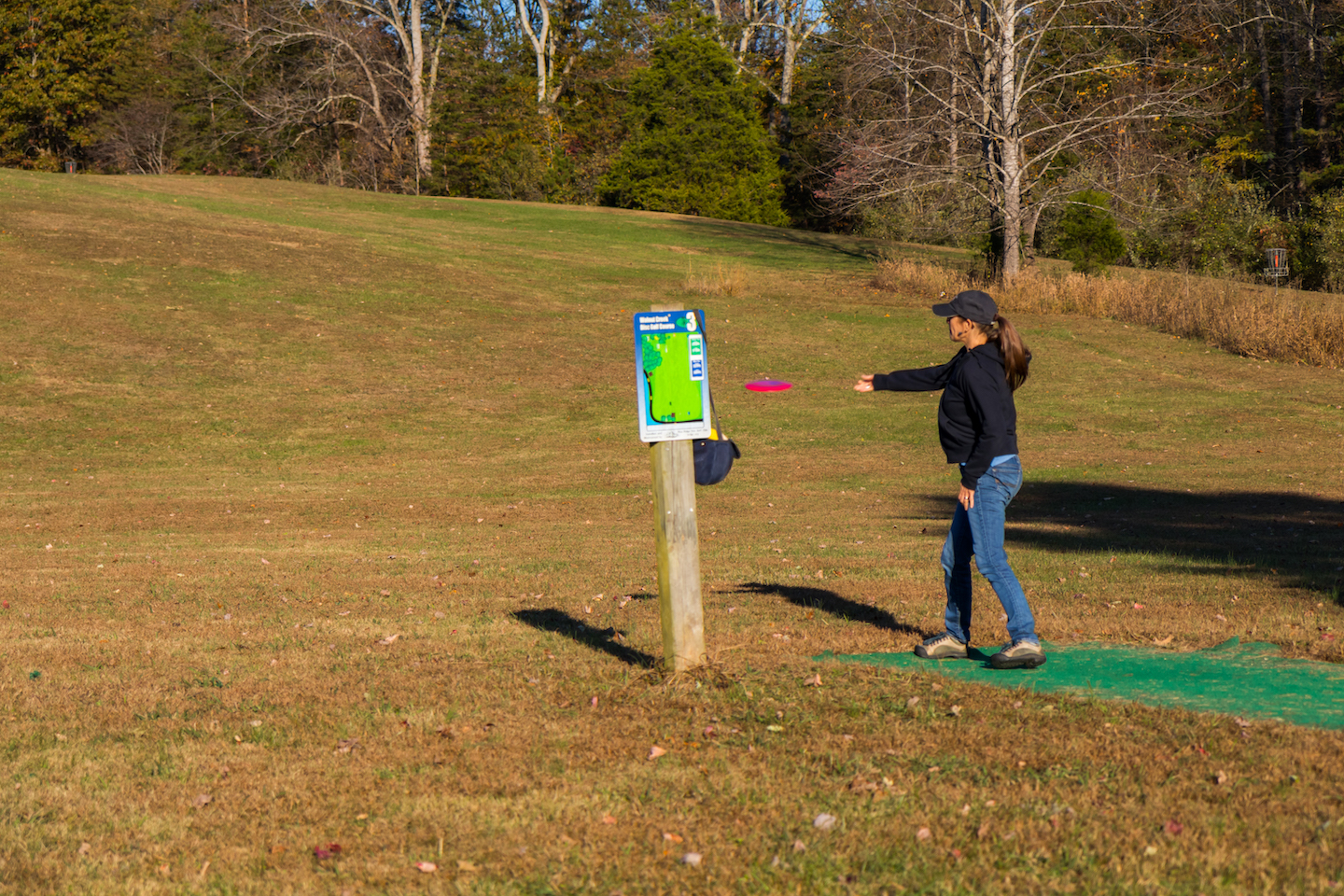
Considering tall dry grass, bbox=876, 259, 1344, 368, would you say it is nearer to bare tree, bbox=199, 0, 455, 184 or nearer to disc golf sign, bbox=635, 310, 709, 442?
disc golf sign, bbox=635, 310, 709, 442

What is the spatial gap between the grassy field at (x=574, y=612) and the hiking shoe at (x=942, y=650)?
17.2 inches

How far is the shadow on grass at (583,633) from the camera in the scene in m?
7.37

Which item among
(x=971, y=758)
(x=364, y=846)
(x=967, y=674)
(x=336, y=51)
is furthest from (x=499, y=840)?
(x=336, y=51)

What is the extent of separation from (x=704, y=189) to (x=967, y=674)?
178 feet

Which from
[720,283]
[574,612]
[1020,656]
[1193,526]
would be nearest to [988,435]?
[1020,656]

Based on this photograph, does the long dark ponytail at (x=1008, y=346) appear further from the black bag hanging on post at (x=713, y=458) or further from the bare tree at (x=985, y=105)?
the bare tree at (x=985, y=105)

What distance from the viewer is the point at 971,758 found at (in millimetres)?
5301

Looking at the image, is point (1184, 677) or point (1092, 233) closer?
point (1184, 677)

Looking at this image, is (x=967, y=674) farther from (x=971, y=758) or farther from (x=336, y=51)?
(x=336, y=51)

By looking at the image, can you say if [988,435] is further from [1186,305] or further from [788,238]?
[788,238]

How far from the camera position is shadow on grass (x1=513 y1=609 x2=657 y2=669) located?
7371mm

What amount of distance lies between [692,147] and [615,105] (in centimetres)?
989

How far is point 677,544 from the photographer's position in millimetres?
6348

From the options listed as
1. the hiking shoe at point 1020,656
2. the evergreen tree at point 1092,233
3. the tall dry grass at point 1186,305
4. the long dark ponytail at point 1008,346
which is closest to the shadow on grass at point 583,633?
the hiking shoe at point 1020,656
